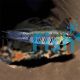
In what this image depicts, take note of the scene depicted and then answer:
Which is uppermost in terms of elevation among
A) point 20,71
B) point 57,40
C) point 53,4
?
point 53,4

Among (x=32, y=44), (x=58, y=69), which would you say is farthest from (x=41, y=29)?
(x=58, y=69)

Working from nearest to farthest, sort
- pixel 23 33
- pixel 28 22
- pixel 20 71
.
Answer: pixel 20 71 < pixel 23 33 < pixel 28 22

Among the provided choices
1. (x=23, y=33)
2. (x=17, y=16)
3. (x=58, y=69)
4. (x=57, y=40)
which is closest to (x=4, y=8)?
(x=17, y=16)

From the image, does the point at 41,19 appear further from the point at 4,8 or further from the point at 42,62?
the point at 42,62

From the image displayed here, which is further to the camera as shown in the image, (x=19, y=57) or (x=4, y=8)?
(x=4, y=8)

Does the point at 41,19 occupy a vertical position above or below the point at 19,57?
above

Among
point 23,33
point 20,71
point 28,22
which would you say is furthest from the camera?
point 28,22

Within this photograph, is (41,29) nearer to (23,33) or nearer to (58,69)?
(23,33)
